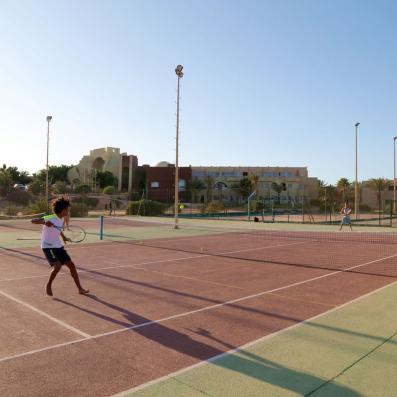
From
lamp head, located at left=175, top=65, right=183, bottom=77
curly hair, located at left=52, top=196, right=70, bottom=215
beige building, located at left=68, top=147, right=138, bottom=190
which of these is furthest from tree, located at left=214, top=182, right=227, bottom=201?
curly hair, located at left=52, top=196, right=70, bottom=215

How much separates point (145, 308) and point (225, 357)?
2468mm

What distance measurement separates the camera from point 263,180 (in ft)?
327

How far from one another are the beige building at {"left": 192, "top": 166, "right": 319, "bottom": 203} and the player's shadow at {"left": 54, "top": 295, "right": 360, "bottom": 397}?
9022 centimetres

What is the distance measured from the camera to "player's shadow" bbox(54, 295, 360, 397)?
3.93 m

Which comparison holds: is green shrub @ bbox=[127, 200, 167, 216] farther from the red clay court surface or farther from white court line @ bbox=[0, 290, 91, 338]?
white court line @ bbox=[0, 290, 91, 338]

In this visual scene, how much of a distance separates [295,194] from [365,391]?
9610 centimetres

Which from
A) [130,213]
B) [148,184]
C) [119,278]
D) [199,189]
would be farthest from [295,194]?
[119,278]

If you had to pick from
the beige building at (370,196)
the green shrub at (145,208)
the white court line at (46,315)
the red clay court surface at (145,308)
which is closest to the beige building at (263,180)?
the beige building at (370,196)

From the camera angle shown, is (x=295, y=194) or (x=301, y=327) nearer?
(x=301, y=327)

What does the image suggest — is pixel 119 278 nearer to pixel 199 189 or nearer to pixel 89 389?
pixel 89 389

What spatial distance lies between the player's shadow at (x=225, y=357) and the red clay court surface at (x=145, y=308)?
24 millimetres

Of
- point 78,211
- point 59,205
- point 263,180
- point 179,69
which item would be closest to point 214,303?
point 59,205

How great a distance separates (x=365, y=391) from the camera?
3.83 m

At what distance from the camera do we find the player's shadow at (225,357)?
12.9ft
